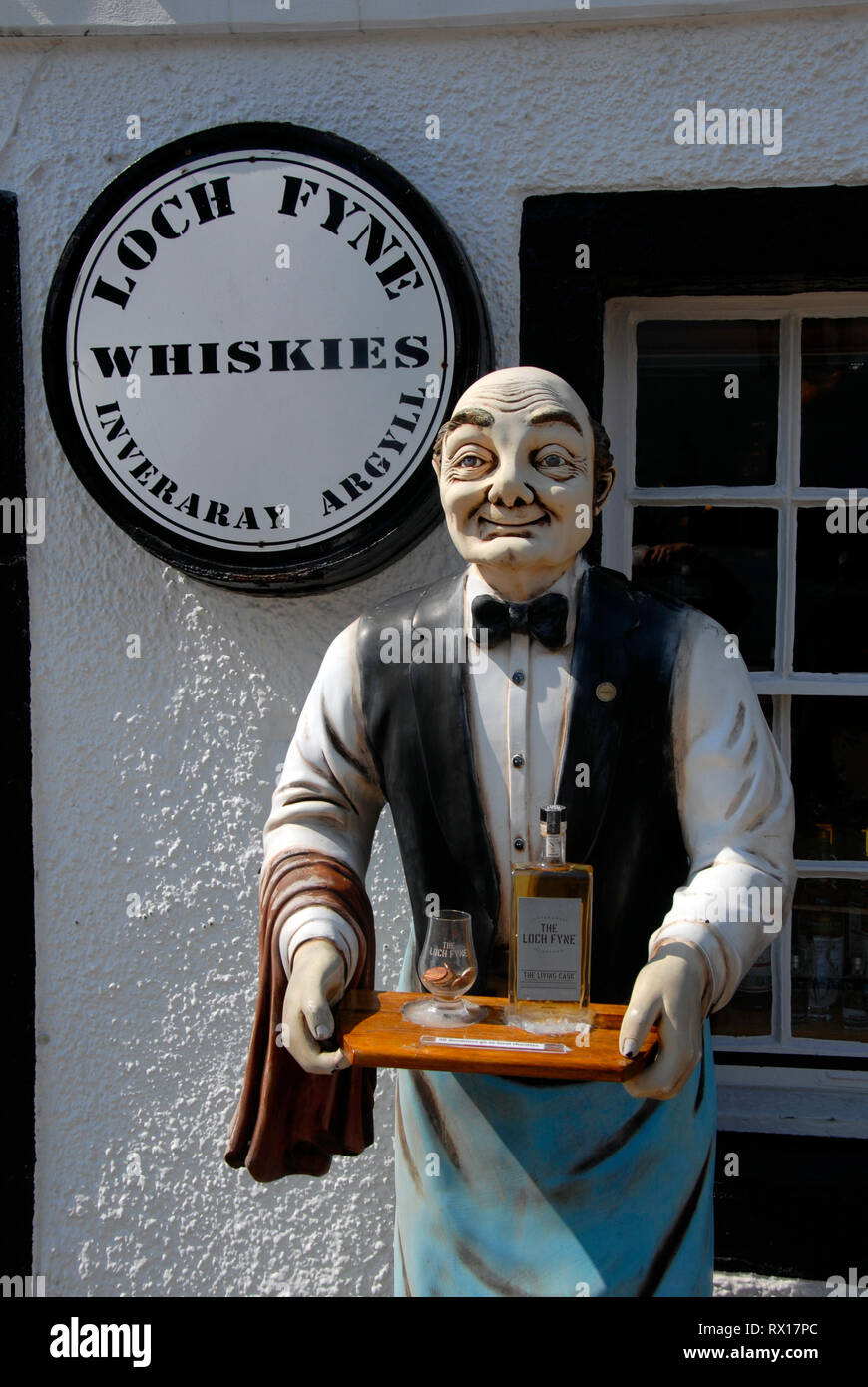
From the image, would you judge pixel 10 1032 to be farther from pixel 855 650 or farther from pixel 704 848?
pixel 855 650

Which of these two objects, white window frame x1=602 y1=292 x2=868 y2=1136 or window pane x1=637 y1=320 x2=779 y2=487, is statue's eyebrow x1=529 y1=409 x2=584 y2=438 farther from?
window pane x1=637 y1=320 x2=779 y2=487

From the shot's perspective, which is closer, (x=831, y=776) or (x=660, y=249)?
(x=660, y=249)

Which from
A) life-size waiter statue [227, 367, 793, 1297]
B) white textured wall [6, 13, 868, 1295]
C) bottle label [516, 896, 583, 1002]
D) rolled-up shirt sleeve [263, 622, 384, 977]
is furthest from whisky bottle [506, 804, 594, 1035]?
white textured wall [6, 13, 868, 1295]

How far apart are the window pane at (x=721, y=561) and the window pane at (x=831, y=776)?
0.17m

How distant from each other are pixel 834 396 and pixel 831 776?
848 millimetres

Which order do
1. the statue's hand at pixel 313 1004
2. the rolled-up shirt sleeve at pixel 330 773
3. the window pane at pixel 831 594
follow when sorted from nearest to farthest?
the statue's hand at pixel 313 1004 → the rolled-up shirt sleeve at pixel 330 773 → the window pane at pixel 831 594

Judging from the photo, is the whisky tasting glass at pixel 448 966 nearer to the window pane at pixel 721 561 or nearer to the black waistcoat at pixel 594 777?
the black waistcoat at pixel 594 777

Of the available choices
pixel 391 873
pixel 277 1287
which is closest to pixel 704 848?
pixel 391 873

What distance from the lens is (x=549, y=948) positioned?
1.64 metres

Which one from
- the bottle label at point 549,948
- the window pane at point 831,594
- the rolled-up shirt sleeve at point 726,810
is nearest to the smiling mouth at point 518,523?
the rolled-up shirt sleeve at point 726,810

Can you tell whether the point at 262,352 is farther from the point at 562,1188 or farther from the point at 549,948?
the point at 562,1188

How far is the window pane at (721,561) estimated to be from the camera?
2529 mm

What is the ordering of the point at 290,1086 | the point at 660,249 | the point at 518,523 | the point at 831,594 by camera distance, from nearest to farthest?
the point at 518,523
the point at 290,1086
the point at 660,249
the point at 831,594

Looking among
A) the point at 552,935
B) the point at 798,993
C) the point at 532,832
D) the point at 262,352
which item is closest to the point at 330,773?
the point at 532,832
